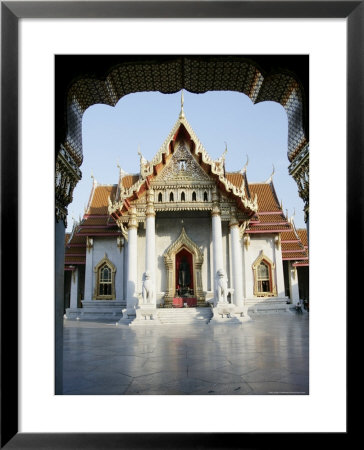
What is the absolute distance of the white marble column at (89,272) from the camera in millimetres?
13277

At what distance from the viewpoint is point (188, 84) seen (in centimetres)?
359

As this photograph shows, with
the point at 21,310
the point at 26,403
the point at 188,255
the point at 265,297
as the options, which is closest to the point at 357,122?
the point at 21,310

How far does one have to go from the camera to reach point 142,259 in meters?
12.4

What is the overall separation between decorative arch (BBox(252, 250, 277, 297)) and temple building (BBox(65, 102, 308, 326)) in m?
0.04

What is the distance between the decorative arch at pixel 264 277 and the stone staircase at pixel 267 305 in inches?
8.8

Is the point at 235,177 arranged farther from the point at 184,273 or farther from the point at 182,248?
the point at 184,273

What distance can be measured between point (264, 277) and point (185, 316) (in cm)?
387

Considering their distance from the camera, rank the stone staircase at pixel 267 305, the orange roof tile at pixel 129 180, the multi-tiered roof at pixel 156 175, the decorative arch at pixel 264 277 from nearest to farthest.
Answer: the multi-tiered roof at pixel 156 175 → the stone staircase at pixel 267 305 → the decorative arch at pixel 264 277 → the orange roof tile at pixel 129 180

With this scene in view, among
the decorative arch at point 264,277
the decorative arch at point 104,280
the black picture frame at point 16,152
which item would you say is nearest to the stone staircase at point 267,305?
the decorative arch at point 264,277

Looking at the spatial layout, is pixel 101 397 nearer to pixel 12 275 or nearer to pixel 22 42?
pixel 12 275

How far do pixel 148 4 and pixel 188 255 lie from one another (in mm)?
10833

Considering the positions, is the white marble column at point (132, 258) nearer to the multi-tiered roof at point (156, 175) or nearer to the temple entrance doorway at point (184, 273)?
the multi-tiered roof at point (156, 175)

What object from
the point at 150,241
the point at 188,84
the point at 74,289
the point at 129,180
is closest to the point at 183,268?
the point at 150,241

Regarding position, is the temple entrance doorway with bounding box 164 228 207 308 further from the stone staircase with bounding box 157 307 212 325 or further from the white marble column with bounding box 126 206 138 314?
the white marble column with bounding box 126 206 138 314
